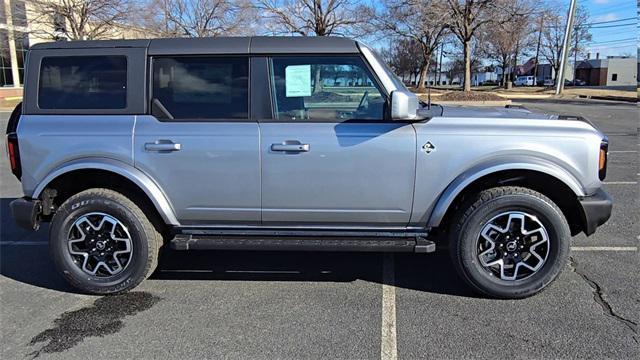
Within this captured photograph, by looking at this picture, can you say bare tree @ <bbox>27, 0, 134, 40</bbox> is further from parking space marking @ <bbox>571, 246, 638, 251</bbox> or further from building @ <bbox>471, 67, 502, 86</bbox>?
building @ <bbox>471, 67, 502, 86</bbox>

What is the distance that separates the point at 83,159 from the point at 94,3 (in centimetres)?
3088

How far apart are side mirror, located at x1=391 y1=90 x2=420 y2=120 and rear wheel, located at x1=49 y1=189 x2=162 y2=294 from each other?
215cm

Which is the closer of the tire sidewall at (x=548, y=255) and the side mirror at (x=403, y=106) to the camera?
the side mirror at (x=403, y=106)

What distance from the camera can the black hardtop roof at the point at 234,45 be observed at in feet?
12.4

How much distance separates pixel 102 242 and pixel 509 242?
3.23 meters

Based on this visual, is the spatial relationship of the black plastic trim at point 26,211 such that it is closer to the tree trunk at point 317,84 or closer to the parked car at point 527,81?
the tree trunk at point 317,84

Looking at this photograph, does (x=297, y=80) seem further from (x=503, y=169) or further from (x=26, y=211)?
(x=26, y=211)

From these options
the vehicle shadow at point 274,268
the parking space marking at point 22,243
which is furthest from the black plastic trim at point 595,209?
the parking space marking at point 22,243

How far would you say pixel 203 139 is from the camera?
3734 millimetres

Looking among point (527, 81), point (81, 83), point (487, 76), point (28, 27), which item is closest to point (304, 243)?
point (81, 83)

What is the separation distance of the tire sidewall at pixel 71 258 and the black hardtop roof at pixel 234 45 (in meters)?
1.23

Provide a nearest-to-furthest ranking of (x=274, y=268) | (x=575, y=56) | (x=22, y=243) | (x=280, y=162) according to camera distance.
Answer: (x=280, y=162) < (x=274, y=268) < (x=22, y=243) < (x=575, y=56)

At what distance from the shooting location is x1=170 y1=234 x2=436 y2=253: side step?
368 cm

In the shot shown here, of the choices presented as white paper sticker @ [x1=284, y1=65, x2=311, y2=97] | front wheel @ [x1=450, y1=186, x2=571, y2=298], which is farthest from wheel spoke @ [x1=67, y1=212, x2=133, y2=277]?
front wheel @ [x1=450, y1=186, x2=571, y2=298]
